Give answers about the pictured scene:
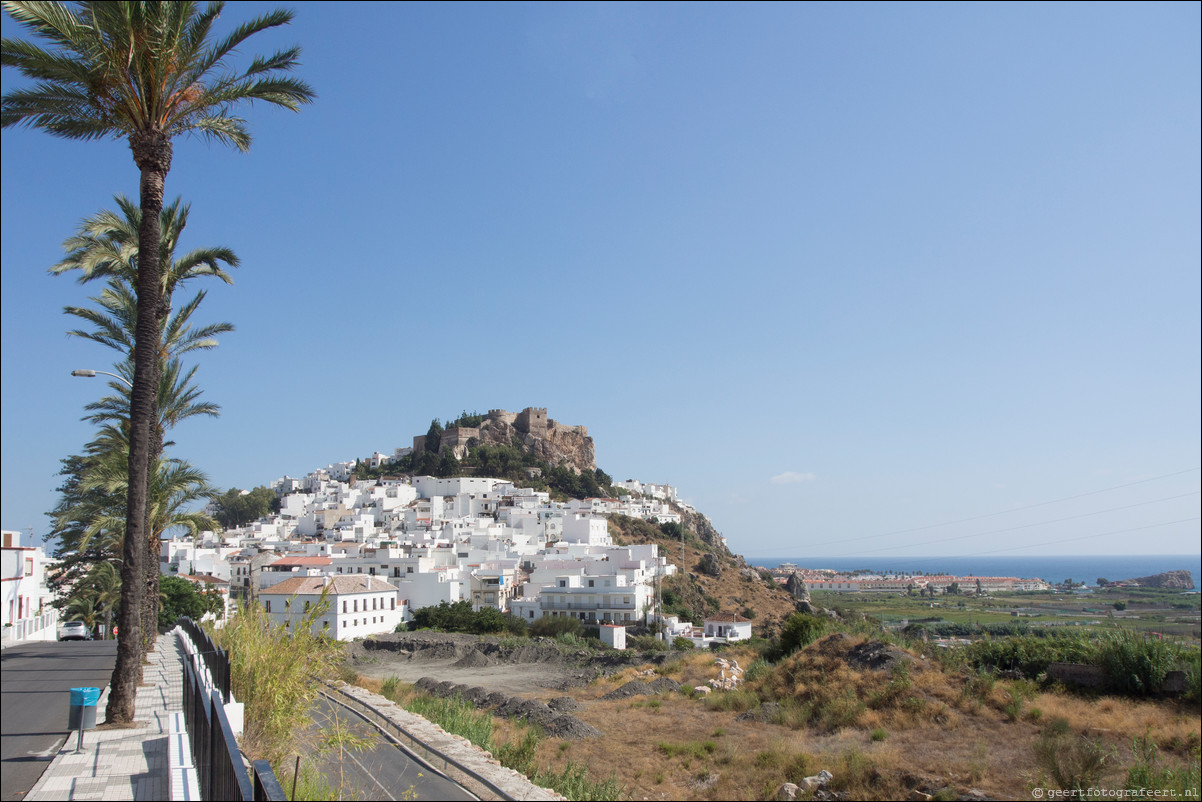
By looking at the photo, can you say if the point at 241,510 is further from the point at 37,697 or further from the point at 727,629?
the point at 37,697

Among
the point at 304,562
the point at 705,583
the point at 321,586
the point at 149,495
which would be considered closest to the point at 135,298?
the point at 149,495

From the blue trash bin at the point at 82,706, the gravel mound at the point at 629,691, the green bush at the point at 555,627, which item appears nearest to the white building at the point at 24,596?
the gravel mound at the point at 629,691

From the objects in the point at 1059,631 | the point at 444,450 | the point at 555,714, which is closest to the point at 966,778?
the point at 1059,631

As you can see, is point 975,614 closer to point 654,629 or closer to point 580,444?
point 654,629

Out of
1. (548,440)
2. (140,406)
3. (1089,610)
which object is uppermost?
(548,440)

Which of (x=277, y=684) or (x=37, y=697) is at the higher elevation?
(x=277, y=684)

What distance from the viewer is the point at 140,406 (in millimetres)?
9492

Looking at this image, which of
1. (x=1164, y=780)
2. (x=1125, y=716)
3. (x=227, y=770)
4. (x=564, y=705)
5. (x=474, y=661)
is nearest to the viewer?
(x=227, y=770)

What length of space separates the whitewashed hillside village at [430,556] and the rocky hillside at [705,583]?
2.47 m

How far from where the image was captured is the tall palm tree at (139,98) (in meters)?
8.53

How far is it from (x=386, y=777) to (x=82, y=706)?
11.3 feet

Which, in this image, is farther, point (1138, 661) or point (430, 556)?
point (430, 556)

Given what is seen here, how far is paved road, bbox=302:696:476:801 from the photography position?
7.68 m

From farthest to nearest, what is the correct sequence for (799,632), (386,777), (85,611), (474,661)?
(85,611)
(474,661)
(799,632)
(386,777)
